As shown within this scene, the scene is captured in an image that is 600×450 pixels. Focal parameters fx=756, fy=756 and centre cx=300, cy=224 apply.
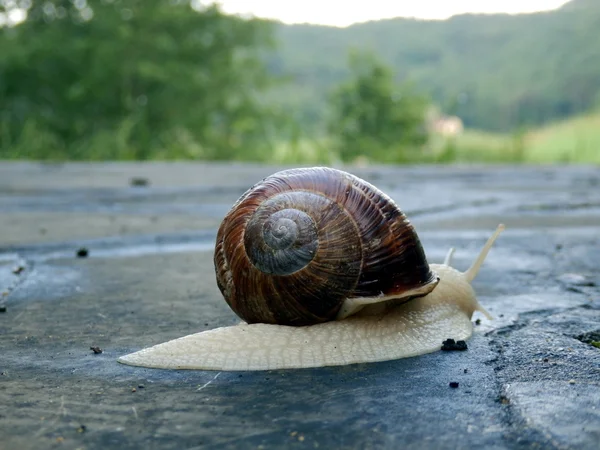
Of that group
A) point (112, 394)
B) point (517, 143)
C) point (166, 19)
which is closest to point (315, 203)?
point (112, 394)

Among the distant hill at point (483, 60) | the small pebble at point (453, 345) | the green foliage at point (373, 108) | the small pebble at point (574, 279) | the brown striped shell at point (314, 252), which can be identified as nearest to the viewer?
the small pebble at point (453, 345)

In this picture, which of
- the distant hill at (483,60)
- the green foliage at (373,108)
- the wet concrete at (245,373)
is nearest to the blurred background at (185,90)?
the green foliage at (373,108)

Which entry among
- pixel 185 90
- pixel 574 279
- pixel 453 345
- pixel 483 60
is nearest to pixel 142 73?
pixel 185 90

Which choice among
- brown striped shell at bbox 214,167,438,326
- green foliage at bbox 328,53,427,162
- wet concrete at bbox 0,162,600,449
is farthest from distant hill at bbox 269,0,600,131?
brown striped shell at bbox 214,167,438,326

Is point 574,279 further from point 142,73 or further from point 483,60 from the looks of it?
point 483,60

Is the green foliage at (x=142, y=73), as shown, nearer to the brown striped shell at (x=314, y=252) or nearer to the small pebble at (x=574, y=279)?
the small pebble at (x=574, y=279)

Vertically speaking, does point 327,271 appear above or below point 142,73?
below
